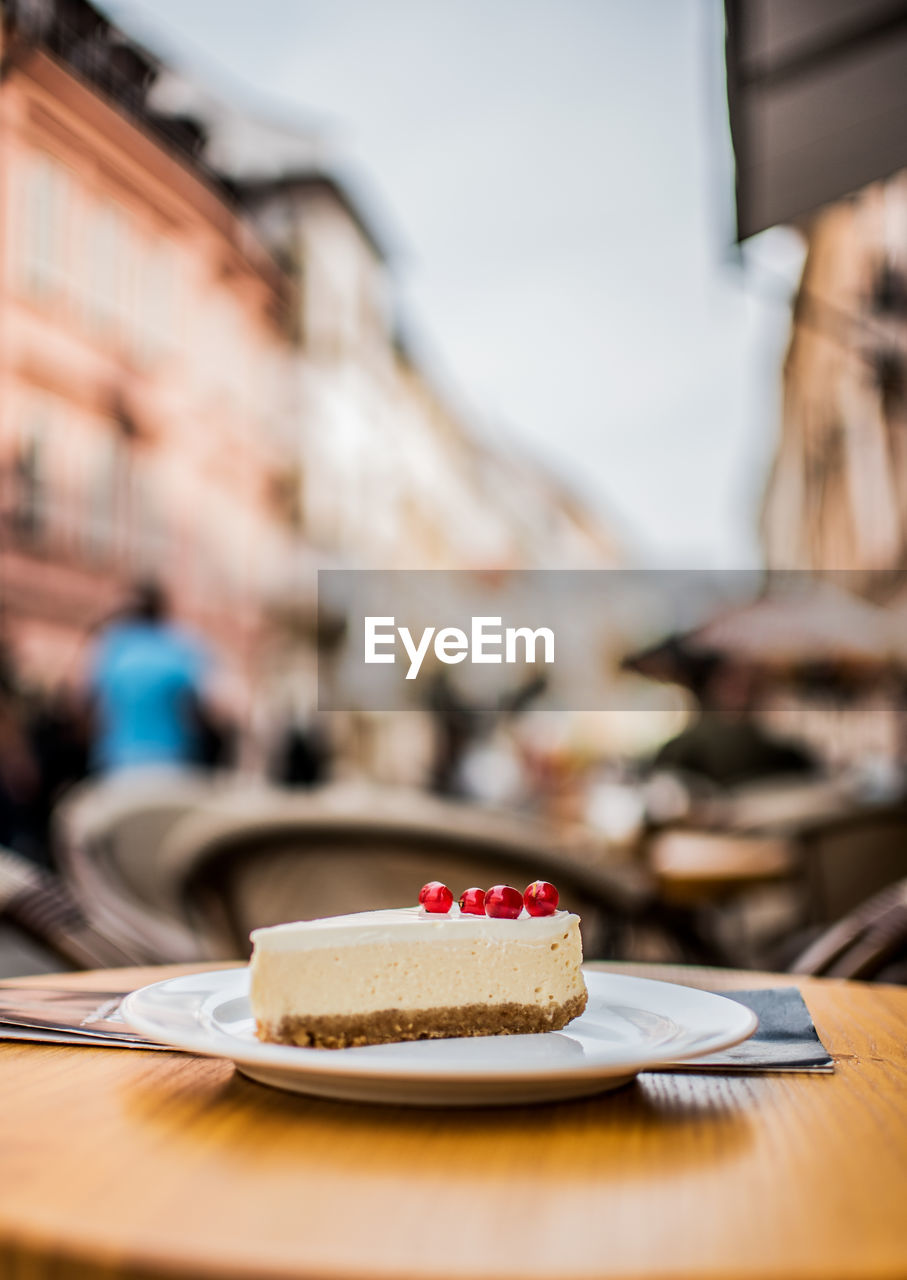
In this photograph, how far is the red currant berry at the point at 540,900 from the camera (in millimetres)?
936

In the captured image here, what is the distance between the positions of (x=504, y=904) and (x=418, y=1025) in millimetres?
115

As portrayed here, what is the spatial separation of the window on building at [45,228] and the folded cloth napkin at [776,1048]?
586 inches

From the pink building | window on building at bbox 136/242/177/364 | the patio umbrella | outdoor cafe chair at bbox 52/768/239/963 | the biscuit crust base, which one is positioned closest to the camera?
the biscuit crust base

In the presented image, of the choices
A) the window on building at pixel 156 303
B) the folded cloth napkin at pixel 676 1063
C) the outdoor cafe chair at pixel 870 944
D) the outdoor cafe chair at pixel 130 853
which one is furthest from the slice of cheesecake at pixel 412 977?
the window on building at pixel 156 303

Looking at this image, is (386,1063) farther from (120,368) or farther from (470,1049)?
(120,368)

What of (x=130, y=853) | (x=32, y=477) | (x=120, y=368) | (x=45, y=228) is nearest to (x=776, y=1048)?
(x=130, y=853)

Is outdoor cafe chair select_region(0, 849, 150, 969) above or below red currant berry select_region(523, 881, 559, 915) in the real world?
below

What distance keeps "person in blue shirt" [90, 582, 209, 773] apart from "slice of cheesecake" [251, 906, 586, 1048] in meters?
4.31

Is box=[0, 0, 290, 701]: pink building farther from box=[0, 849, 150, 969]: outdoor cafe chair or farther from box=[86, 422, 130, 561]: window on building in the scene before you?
box=[0, 849, 150, 969]: outdoor cafe chair

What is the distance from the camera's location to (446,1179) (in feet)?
2.05

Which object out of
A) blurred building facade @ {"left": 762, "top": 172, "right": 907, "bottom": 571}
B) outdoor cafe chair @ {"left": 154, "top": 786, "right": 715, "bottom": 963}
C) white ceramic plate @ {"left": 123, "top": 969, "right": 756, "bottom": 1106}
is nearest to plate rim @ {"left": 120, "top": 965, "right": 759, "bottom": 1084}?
white ceramic plate @ {"left": 123, "top": 969, "right": 756, "bottom": 1106}

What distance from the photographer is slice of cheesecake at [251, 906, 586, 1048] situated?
0.85 meters

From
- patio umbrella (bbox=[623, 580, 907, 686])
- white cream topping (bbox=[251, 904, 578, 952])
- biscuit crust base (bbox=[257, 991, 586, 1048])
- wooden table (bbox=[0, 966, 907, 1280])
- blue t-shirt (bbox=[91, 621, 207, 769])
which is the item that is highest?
patio umbrella (bbox=[623, 580, 907, 686])

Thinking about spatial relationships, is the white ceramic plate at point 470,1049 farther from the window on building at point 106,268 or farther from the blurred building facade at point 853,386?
the window on building at point 106,268
